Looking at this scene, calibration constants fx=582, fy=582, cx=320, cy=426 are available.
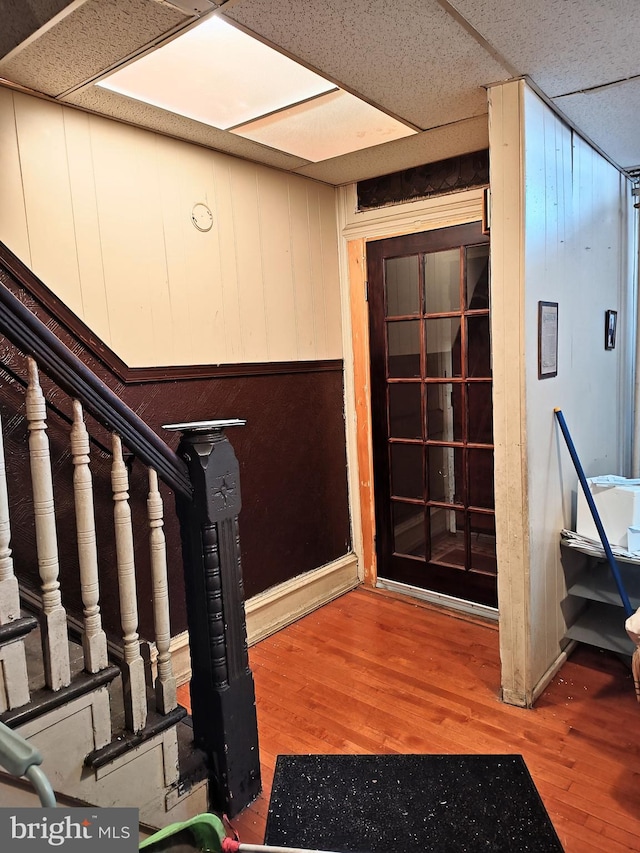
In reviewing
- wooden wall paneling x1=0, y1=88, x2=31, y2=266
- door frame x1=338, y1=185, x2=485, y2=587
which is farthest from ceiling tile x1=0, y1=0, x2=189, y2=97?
door frame x1=338, y1=185, x2=485, y2=587

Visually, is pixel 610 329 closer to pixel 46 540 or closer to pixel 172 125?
pixel 172 125

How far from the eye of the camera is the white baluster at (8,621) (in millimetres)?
1325

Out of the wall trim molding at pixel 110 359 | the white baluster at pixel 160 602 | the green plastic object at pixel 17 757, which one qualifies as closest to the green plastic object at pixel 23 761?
the green plastic object at pixel 17 757

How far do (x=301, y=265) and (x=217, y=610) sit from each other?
208 cm

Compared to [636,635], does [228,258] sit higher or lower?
higher

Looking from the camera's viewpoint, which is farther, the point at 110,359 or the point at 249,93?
the point at 110,359

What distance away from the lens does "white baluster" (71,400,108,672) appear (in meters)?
1.48

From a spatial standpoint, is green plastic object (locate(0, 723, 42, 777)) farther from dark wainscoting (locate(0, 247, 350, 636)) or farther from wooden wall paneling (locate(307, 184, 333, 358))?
wooden wall paneling (locate(307, 184, 333, 358))

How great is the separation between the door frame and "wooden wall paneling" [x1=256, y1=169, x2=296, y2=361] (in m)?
0.46

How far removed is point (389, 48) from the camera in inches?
74.0

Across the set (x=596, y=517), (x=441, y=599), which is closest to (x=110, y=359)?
(x=596, y=517)

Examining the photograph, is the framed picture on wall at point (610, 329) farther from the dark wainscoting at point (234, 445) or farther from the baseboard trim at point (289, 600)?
the baseboard trim at point (289, 600)

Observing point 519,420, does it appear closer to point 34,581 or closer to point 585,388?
point 585,388

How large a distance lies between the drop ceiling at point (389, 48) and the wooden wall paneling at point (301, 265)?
2.34 feet
